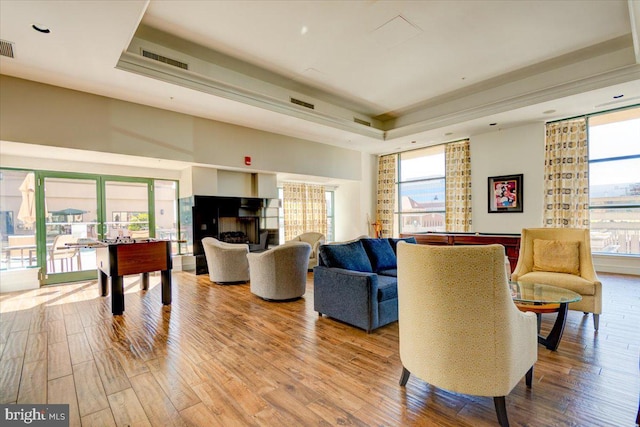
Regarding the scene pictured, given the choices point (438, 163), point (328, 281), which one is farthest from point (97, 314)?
point (438, 163)

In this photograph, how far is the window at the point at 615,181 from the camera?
224 inches

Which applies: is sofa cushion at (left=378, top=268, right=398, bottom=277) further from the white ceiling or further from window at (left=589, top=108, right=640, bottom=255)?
window at (left=589, top=108, right=640, bottom=255)

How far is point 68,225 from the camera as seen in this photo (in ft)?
19.1

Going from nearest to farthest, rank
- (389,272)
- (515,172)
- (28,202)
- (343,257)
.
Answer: (343,257)
(389,272)
(28,202)
(515,172)

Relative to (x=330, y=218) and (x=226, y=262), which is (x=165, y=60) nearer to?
(x=226, y=262)

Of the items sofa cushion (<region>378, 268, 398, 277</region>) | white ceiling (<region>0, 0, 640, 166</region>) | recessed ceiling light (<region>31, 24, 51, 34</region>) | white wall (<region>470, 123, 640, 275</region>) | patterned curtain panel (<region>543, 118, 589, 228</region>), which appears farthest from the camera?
white wall (<region>470, 123, 640, 275</region>)

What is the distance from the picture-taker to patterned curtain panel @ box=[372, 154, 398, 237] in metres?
8.98

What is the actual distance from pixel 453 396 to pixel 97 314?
4.25 metres

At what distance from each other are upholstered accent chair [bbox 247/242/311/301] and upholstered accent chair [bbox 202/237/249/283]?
1.10m

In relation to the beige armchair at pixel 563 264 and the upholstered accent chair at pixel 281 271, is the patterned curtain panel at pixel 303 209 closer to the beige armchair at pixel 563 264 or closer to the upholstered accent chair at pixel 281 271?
the upholstered accent chair at pixel 281 271

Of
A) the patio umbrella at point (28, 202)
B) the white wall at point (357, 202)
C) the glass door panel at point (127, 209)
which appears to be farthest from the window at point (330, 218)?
the patio umbrella at point (28, 202)

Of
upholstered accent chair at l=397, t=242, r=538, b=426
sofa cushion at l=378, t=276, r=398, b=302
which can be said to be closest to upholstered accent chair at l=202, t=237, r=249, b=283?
sofa cushion at l=378, t=276, r=398, b=302

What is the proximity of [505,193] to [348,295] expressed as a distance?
5304 millimetres

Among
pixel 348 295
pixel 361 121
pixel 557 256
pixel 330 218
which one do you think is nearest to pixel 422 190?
pixel 361 121
